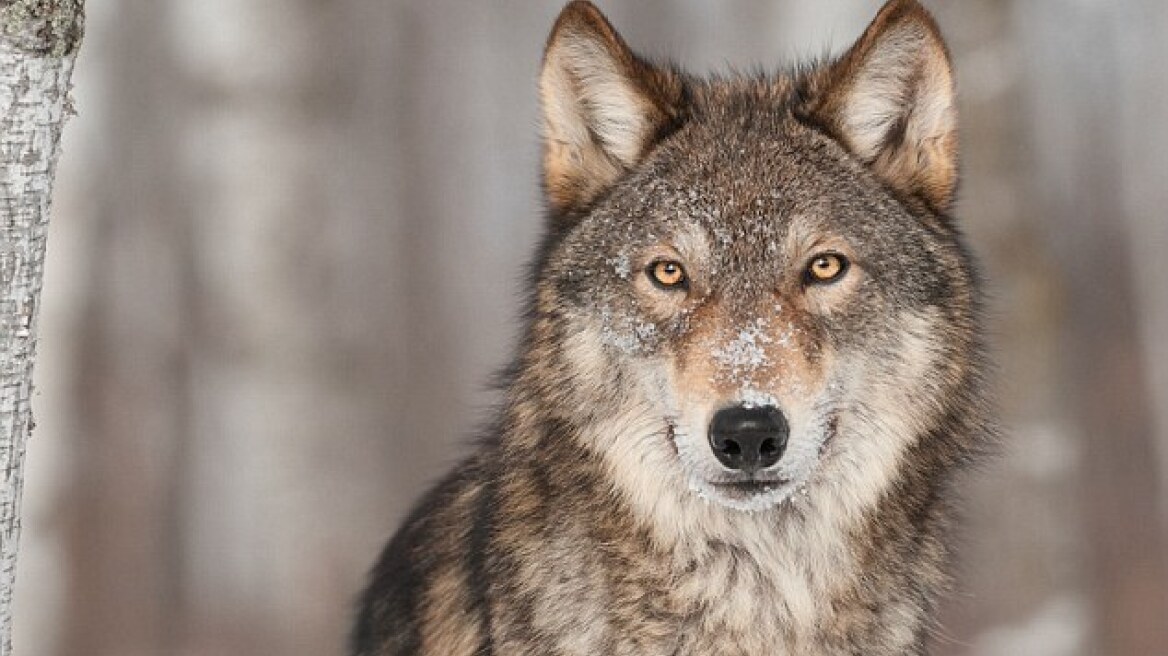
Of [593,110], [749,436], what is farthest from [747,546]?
[593,110]

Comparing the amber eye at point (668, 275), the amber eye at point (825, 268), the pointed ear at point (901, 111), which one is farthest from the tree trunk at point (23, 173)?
the pointed ear at point (901, 111)

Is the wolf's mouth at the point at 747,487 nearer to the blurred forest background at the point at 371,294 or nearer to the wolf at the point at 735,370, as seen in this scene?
the wolf at the point at 735,370

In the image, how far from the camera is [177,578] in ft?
34.9

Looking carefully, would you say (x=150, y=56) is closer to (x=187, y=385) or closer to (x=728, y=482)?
(x=187, y=385)

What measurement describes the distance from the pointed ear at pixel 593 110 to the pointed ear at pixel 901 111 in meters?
0.46

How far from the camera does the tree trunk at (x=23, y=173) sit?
323cm

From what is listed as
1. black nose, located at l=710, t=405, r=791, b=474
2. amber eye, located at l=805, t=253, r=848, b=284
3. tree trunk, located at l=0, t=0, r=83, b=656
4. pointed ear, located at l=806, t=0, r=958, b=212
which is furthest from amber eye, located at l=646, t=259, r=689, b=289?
tree trunk, located at l=0, t=0, r=83, b=656

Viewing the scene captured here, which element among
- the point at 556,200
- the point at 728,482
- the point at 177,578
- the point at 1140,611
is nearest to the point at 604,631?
the point at 728,482

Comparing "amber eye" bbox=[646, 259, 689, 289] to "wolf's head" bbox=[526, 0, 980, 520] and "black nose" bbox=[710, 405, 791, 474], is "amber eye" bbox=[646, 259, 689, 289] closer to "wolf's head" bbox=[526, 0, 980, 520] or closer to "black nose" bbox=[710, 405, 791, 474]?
"wolf's head" bbox=[526, 0, 980, 520]

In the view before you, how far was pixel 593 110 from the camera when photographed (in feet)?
13.6

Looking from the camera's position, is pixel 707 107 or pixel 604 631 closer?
pixel 604 631

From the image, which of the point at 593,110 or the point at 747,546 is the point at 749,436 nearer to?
the point at 747,546

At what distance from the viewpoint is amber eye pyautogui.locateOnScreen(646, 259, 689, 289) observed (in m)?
3.79

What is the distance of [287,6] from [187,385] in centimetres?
297
